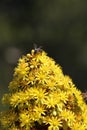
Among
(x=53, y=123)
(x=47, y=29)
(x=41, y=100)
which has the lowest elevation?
(x=53, y=123)

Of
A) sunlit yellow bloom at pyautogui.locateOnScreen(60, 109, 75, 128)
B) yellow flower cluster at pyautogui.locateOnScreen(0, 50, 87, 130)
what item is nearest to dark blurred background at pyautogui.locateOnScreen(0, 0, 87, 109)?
yellow flower cluster at pyautogui.locateOnScreen(0, 50, 87, 130)

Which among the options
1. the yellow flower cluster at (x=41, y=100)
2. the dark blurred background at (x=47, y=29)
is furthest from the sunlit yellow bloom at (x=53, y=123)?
the dark blurred background at (x=47, y=29)

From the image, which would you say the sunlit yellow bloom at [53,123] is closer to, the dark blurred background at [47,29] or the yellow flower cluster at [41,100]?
the yellow flower cluster at [41,100]

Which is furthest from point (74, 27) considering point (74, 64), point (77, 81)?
point (77, 81)

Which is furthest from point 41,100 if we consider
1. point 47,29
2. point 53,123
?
point 47,29

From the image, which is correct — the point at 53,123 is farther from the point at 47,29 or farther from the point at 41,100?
the point at 47,29

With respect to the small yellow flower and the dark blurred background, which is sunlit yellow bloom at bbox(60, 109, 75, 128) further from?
the dark blurred background
